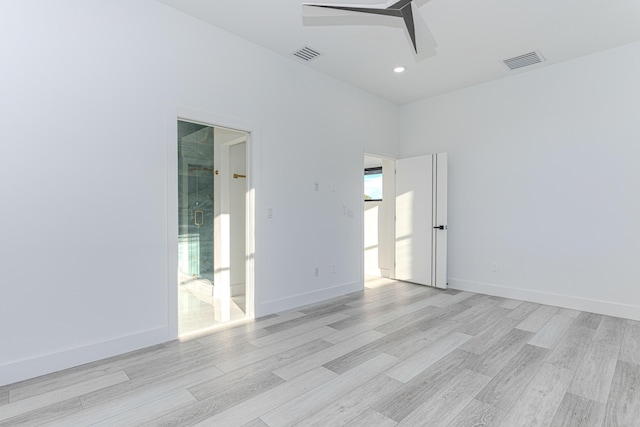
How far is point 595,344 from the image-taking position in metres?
2.96

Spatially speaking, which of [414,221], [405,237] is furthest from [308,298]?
[414,221]

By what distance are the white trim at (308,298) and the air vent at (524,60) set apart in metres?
3.48

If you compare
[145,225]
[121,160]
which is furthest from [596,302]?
[121,160]

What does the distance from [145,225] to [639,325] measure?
497 centimetres

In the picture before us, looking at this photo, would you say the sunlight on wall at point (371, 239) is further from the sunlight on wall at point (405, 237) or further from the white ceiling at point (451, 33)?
the white ceiling at point (451, 33)

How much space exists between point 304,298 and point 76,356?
233 centimetres

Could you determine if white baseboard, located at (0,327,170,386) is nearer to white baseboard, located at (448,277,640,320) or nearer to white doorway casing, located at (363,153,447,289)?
white doorway casing, located at (363,153,447,289)

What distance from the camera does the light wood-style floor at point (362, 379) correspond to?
192cm

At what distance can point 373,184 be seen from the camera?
7.49m

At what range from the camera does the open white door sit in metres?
5.03

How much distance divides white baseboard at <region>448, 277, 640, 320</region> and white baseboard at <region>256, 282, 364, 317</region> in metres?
1.60

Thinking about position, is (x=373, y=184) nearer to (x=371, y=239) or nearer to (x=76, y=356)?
(x=371, y=239)

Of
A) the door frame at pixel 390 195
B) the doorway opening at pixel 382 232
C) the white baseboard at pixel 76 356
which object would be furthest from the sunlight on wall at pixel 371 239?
the white baseboard at pixel 76 356

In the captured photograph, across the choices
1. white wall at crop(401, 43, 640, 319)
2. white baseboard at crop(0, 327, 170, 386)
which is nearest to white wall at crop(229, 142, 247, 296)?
white baseboard at crop(0, 327, 170, 386)
